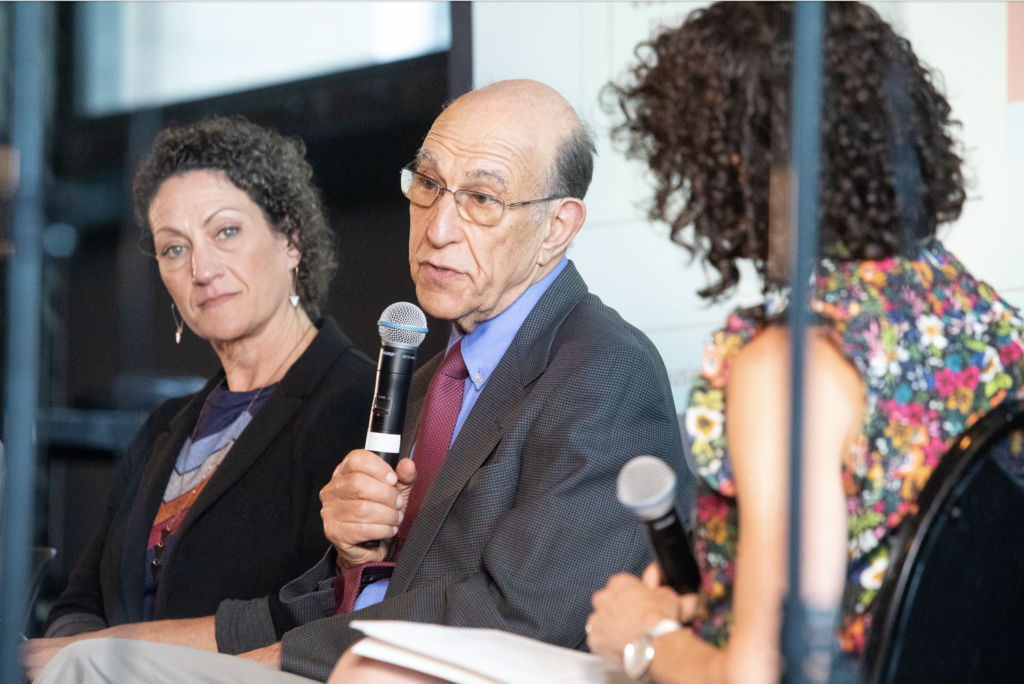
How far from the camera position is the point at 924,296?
120cm

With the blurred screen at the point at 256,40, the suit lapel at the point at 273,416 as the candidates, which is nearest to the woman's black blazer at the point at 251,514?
the suit lapel at the point at 273,416

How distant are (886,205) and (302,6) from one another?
8.37 ft

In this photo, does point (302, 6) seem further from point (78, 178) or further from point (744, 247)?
point (744, 247)

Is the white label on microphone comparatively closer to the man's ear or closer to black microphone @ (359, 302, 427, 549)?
black microphone @ (359, 302, 427, 549)

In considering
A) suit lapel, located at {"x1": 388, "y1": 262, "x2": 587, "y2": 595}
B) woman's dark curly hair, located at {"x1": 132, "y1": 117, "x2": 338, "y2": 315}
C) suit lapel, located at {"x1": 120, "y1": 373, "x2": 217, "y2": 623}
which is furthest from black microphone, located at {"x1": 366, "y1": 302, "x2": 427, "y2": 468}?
woman's dark curly hair, located at {"x1": 132, "y1": 117, "x2": 338, "y2": 315}

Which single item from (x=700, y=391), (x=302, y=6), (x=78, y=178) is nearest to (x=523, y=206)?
(x=700, y=391)

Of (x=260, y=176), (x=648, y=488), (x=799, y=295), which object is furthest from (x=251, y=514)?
(x=799, y=295)

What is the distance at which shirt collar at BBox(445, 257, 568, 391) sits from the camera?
6.24ft

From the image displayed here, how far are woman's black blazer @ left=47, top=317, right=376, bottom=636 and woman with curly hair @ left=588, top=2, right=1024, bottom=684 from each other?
3.59ft

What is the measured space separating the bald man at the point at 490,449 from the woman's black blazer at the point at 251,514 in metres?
0.17

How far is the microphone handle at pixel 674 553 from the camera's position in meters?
1.10

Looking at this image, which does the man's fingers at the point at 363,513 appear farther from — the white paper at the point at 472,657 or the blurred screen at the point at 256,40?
the blurred screen at the point at 256,40

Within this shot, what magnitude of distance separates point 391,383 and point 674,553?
60cm

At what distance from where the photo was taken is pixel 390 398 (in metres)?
1.60
